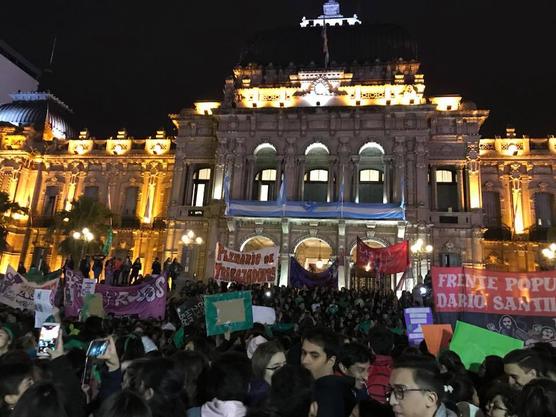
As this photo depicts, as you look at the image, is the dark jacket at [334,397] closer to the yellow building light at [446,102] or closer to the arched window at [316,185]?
the arched window at [316,185]

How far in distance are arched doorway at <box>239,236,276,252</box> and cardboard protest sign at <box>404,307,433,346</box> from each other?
71.3ft

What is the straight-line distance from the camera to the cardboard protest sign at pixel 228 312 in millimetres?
9688

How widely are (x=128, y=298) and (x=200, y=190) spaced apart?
22586 mm

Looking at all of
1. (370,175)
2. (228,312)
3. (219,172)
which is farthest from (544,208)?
(228,312)

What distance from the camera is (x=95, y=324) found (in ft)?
25.6

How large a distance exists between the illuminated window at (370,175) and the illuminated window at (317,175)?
2.79 meters

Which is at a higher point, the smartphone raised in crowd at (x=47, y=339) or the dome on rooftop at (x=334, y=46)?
the dome on rooftop at (x=334, y=46)

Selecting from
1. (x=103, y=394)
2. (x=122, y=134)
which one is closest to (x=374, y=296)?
(x=103, y=394)

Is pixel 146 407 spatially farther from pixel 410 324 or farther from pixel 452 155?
pixel 452 155

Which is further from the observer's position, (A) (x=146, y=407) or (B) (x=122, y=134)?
(B) (x=122, y=134)

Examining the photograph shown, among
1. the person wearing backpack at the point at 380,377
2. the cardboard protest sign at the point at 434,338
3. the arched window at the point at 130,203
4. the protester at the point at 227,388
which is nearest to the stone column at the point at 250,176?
the arched window at the point at 130,203

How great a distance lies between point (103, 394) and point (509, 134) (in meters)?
39.2

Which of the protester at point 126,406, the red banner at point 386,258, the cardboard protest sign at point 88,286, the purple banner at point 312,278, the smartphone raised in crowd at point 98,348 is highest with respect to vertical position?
the red banner at point 386,258

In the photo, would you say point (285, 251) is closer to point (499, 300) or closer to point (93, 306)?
point (93, 306)
